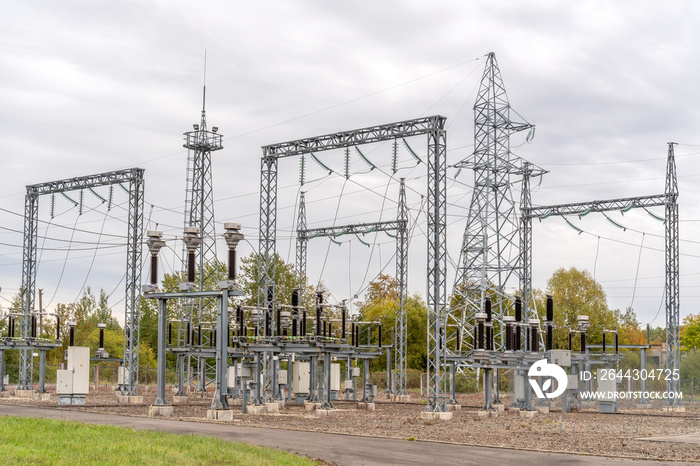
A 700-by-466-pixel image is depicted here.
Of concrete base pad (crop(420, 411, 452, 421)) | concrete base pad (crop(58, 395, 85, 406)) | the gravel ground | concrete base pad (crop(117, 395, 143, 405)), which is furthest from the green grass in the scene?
concrete base pad (crop(117, 395, 143, 405))

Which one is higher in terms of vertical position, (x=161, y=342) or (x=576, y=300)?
(x=576, y=300)

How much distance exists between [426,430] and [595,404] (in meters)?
21.7

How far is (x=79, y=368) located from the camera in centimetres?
3794

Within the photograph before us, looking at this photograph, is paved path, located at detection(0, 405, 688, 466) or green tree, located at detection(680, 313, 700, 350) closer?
paved path, located at detection(0, 405, 688, 466)

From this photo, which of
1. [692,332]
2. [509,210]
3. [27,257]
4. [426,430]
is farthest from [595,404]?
[692,332]

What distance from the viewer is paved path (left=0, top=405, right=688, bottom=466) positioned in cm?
1608

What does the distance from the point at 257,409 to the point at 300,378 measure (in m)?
8.23

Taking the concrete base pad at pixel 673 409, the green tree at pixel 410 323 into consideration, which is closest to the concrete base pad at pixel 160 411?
the concrete base pad at pixel 673 409

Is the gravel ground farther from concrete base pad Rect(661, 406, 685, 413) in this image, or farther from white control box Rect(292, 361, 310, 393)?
white control box Rect(292, 361, 310, 393)

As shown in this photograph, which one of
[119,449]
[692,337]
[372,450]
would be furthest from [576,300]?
[119,449]

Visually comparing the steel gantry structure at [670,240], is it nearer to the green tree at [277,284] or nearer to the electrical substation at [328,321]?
the electrical substation at [328,321]

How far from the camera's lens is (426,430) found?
23812 mm

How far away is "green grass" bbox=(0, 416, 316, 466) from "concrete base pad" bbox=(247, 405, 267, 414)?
12882 mm

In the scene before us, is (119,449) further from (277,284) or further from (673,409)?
(277,284)
